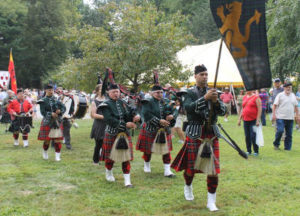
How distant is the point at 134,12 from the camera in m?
12.4

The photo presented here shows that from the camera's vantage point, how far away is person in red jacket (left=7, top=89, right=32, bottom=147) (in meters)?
10.2

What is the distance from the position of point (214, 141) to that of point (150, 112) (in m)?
2.18

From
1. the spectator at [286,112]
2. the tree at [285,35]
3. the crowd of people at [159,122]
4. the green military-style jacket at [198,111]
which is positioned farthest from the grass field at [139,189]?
the tree at [285,35]

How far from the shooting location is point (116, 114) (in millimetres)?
5906

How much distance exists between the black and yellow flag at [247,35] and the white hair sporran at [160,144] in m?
3.25

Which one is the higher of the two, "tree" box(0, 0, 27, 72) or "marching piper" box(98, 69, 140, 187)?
"tree" box(0, 0, 27, 72)

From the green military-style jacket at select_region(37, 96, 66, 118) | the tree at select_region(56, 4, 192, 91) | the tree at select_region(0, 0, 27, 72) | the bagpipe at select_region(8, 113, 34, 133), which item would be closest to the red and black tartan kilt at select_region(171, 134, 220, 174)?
the green military-style jacket at select_region(37, 96, 66, 118)

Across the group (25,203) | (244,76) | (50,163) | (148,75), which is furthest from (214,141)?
(148,75)

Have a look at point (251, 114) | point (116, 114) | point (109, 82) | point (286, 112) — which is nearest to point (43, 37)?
point (286, 112)

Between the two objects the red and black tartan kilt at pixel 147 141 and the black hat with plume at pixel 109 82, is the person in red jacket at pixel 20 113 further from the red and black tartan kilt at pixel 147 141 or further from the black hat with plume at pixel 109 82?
the red and black tartan kilt at pixel 147 141

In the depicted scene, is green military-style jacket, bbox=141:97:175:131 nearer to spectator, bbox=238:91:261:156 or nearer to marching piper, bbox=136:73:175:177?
marching piper, bbox=136:73:175:177

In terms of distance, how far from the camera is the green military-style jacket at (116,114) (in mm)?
5852

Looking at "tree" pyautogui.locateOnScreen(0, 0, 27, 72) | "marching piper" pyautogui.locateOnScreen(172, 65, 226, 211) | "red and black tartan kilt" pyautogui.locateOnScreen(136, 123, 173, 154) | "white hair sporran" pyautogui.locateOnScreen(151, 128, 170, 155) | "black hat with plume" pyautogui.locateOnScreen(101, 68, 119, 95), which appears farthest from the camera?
"tree" pyautogui.locateOnScreen(0, 0, 27, 72)

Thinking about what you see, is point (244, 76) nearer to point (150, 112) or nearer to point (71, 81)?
point (150, 112)
